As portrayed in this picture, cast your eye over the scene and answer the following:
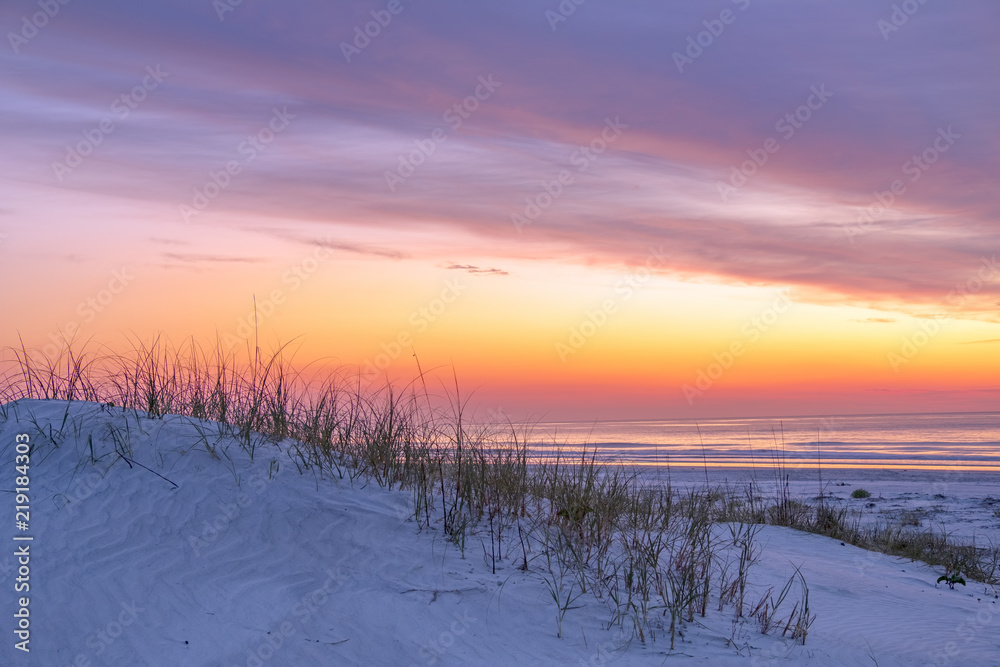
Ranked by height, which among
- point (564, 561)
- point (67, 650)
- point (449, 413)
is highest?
point (449, 413)

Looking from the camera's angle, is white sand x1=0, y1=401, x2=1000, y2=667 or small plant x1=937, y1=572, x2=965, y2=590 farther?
small plant x1=937, y1=572, x2=965, y2=590

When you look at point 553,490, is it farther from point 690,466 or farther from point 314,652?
point 690,466

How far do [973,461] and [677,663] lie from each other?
76.1 feet

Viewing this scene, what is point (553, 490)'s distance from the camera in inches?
215

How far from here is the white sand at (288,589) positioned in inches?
153

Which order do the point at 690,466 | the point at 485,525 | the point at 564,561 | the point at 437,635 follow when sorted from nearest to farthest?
the point at 437,635, the point at 564,561, the point at 485,525, the point at 690,466

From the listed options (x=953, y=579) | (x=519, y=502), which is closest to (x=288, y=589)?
(x=519, y=502)

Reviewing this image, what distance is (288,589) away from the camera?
4.30 metres

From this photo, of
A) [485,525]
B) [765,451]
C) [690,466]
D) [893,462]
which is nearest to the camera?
[485,525]

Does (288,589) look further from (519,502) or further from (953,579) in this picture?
(953,579)

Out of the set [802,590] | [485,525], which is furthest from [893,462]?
[485,525]

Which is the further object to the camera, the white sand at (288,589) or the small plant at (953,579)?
the small plant at (953,579)

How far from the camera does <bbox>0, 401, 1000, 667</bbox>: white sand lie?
388cm

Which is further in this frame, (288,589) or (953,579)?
(953,579)
